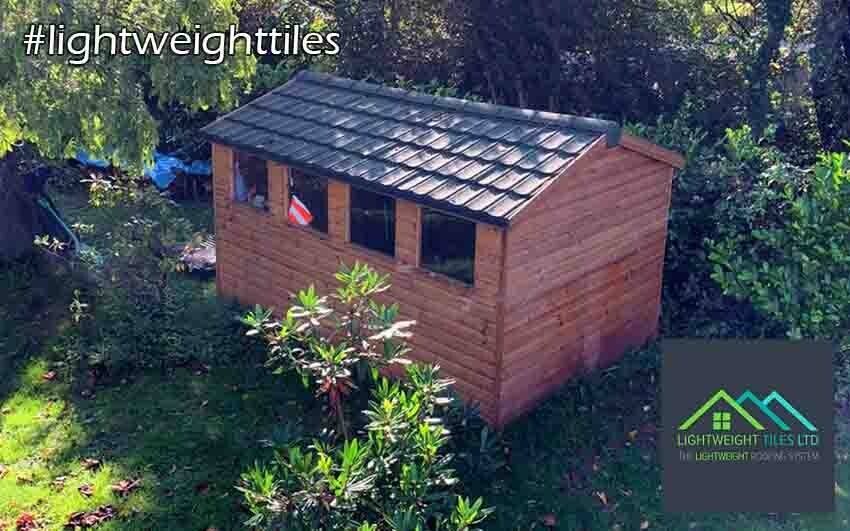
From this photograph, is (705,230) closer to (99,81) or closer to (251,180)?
(251,180)

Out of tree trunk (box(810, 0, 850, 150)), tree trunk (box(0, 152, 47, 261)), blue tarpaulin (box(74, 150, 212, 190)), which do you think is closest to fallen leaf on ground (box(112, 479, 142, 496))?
tree trunk (box(0, 152, 47, 261))

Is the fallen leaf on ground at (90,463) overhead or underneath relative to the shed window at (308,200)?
underneath

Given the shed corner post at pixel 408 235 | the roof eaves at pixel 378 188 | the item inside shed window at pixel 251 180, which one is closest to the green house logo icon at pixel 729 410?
the roof eaves at pixel 378 188

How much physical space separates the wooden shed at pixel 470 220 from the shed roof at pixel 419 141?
0.07ft

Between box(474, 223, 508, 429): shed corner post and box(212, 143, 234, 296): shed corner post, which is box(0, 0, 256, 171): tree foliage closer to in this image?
box(212, 143, 234, 296): shed corner post

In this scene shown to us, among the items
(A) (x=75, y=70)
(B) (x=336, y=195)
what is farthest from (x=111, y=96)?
(B) (x=336, y=195)

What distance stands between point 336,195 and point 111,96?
2.62m

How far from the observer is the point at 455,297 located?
802 centimetres

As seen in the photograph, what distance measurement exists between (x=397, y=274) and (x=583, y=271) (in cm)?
179

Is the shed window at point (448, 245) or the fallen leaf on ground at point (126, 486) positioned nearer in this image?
the fallen leaf on ground at point (126, 486)

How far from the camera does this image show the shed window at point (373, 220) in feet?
28.0

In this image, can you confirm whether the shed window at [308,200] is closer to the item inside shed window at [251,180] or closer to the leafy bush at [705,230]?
the item inside shed window at [251,180]

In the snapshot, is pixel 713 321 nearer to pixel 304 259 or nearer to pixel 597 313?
pixel 597 313

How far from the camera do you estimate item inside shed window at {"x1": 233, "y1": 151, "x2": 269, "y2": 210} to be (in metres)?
9.89
